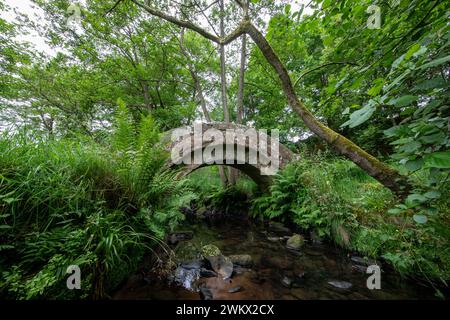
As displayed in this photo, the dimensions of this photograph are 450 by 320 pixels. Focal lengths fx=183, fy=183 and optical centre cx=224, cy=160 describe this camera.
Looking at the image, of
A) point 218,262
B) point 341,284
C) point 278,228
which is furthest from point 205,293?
point 278,228

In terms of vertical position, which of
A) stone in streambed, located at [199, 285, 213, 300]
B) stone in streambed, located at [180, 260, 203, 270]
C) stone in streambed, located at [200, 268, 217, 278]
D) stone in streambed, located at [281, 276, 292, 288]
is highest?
stone in streambed, located at [180, 260, 203, 270]

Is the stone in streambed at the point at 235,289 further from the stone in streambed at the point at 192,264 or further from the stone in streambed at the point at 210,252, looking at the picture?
the stone in streambed at the point at 210,252

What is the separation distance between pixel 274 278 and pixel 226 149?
3.42 m

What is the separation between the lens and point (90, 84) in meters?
6.86

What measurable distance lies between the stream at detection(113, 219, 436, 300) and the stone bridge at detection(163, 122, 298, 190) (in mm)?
2114

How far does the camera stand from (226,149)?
534 cm

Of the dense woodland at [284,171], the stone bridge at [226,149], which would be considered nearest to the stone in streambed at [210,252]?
the dense woodland at [284,171]

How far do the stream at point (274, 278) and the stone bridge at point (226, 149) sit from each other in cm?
211

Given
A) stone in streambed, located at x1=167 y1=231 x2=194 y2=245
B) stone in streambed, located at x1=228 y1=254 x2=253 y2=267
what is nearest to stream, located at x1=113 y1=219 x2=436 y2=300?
stone in streambed, located at x1=228 y1=254 x2=253 y2=267

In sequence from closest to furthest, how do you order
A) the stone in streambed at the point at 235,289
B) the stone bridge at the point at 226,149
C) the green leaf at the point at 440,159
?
1. the green leaf at the point at 440,159
2. the stone in streambed at the point at 235,289
3. the stone bridge at the point at 226,149

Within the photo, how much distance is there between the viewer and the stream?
2213mm

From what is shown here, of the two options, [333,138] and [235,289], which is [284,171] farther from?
[235,289]

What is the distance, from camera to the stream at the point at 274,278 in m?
2.21

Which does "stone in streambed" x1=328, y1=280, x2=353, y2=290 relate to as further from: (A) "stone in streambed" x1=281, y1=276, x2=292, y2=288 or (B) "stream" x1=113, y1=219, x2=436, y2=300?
(A) "stone in streambed" x1=281, y1=276, x2=292, y2=288
